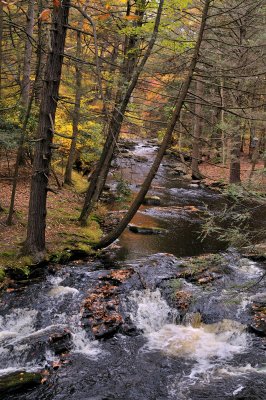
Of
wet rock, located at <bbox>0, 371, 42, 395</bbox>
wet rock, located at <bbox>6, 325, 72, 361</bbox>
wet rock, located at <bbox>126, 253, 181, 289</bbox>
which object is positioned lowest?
wet rock, located at <bbox>0, 371, 42, 395</bbox>

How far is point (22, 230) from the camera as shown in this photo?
34.6 ft

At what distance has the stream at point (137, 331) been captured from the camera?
617cm

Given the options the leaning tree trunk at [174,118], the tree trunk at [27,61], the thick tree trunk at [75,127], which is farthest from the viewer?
the thick tree trunk at [75,127]

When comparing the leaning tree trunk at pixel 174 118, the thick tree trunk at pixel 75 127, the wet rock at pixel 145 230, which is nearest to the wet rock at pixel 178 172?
the thick tree trunk at pixel 75 127

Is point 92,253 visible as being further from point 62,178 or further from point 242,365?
point 62,178

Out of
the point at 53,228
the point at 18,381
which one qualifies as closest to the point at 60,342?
the point at 18,381

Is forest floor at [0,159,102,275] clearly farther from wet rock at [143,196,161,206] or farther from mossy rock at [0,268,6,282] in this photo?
wet rock at [143,196,161,206]

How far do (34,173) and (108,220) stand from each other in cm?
626

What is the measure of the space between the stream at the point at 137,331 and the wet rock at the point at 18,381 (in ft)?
0.24

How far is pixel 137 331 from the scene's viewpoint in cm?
782

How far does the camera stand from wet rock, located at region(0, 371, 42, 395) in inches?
225

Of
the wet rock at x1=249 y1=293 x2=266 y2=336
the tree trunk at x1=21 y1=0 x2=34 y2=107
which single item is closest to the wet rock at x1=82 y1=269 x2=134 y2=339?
the wet rock at x1=249 y1=293 x2=266 y2=336

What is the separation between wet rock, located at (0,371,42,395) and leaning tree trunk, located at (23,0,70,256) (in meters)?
3.47

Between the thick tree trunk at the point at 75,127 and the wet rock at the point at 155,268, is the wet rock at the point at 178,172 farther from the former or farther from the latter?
the wet rock at the point at 155,268
